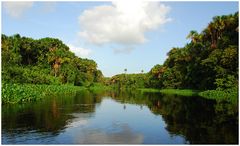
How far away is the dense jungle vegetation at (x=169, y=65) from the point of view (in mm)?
41906

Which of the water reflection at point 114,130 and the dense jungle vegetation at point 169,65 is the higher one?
the dense jungle vegetation at point 169,65

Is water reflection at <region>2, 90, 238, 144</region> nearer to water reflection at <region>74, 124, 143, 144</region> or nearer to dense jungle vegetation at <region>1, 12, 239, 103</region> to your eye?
water reflection at <region>74, 124, 143, 144</region>

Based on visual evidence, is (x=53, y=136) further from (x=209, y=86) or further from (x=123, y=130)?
(x=209, y=86)

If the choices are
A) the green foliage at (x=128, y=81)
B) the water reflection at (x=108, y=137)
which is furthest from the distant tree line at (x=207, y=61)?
the water reflection at (x=108, y=137)

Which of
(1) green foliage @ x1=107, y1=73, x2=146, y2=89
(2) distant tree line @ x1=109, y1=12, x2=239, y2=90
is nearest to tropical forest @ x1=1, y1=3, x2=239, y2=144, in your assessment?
(2) distant tree line @ x1=109, y1=12, x2=239, y2=90

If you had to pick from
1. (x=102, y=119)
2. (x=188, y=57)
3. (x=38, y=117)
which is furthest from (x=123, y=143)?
(x=188, y=57)

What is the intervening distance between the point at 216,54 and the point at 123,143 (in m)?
35.3

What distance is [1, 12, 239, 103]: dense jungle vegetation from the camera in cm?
4191

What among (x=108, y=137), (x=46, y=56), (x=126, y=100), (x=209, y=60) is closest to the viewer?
(x=108, y=137)

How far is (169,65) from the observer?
80.6m

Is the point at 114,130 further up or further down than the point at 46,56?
further down

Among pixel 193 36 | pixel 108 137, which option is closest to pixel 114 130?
pixel 108 137

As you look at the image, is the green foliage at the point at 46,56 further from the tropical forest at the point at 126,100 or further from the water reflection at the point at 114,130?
the water reflection at the point at 114,130

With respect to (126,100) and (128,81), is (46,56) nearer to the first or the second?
(126,100)
